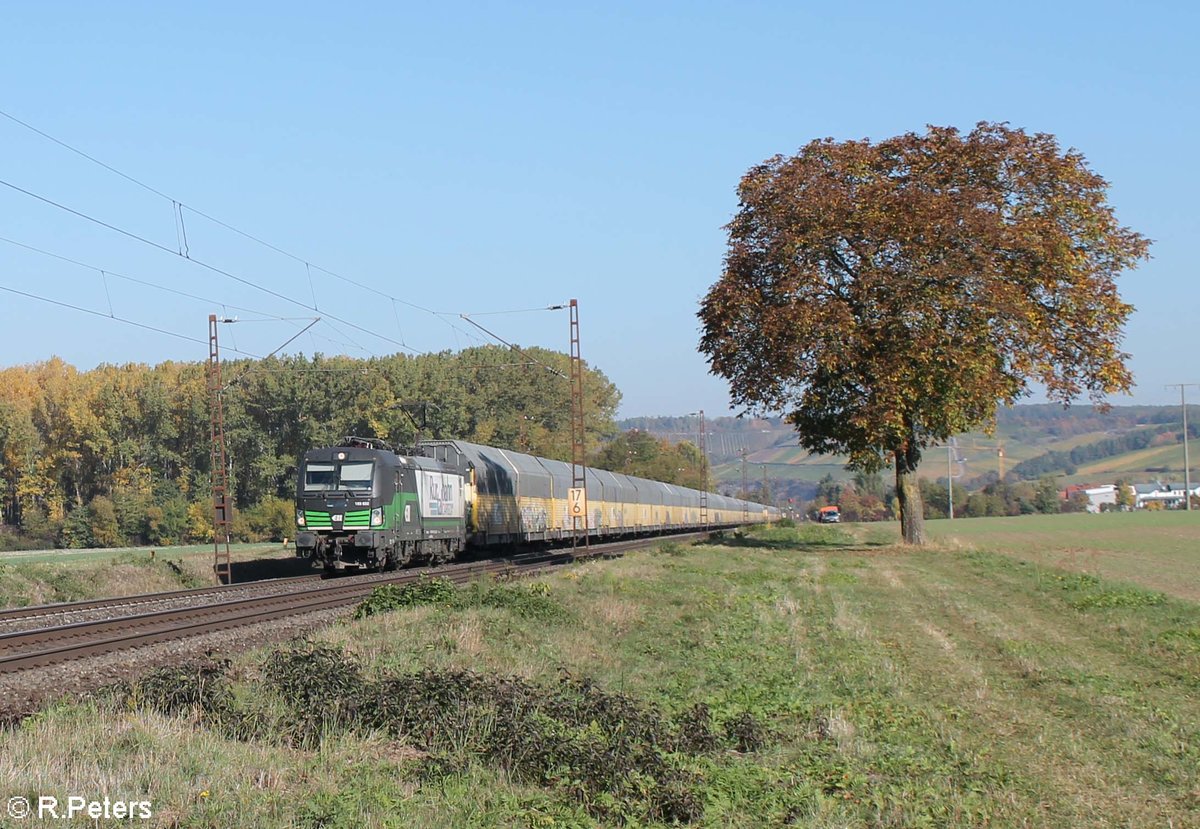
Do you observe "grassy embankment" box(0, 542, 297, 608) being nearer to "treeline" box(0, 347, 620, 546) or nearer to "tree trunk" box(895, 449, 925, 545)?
"tree trunk" box(895, 449, 925, 545)

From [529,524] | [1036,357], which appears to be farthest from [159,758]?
[529,524]

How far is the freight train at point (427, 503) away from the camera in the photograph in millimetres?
34281

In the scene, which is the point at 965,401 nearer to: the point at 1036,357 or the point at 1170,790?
the point at 1036,357

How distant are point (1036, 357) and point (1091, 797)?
3098cm

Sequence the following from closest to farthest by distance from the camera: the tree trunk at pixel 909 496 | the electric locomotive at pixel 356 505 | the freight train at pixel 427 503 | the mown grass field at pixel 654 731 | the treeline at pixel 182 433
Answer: the mown grass field at pixel 654 731 → the electric locomotive at pixel 356 505 → the freight train at pixel 427 503 → the tree trunk at pixel 909 496 → the treeline at pixel 182 433

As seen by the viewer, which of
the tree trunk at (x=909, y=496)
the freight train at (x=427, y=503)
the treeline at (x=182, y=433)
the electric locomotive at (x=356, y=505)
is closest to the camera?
the electric locomotive at (x=356, y=505)

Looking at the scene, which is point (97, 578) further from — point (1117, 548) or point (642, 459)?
point (642, 459)

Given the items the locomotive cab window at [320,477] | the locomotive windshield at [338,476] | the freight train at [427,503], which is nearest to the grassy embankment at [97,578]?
the freight train at [427,503]

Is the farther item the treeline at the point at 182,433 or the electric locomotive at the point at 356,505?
the treeline at the point at 182,433

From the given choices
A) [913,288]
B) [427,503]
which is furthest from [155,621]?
[913,288]

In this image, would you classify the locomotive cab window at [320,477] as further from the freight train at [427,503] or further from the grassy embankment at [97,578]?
the grassy embankment at [97,578]

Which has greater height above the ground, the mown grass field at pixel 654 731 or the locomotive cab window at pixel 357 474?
the locomotive cab window at pixel 357 474

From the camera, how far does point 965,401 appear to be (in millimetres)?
37188

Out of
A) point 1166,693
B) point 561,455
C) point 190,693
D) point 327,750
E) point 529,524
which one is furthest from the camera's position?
point 561,455
